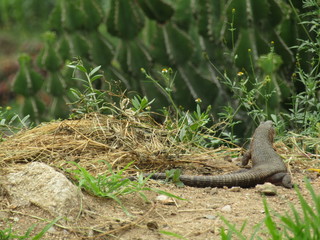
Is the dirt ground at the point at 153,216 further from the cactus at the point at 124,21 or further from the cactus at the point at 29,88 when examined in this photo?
the cactus at the point at 29,88

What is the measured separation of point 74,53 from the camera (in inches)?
305

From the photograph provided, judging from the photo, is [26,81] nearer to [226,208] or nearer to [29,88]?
[29,88]

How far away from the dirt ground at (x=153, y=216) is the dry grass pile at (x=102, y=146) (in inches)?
16.5

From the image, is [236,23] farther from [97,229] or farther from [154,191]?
[97,229]

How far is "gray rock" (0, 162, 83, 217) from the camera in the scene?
9.83 feet

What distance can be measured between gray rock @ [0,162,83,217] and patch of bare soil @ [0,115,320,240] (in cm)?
4

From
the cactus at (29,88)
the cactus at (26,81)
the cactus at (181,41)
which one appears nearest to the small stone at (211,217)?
the cactus at (181,41)

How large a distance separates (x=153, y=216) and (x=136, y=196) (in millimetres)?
215

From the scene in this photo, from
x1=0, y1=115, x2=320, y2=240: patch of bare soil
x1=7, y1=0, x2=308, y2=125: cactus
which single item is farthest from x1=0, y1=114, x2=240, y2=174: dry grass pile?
x1=7, y1=0, x2=308, y2=125: cactus

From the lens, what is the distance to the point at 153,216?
3.15 metres

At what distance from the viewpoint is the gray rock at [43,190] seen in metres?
3.00

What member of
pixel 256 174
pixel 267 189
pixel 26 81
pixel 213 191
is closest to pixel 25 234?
pixel 213 191

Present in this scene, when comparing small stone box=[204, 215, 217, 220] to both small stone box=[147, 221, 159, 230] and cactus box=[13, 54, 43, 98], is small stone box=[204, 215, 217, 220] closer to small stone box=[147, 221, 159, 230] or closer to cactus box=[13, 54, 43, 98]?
small stone box=[147, 221, 159, 230]

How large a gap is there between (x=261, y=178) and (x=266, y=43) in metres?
2.93
